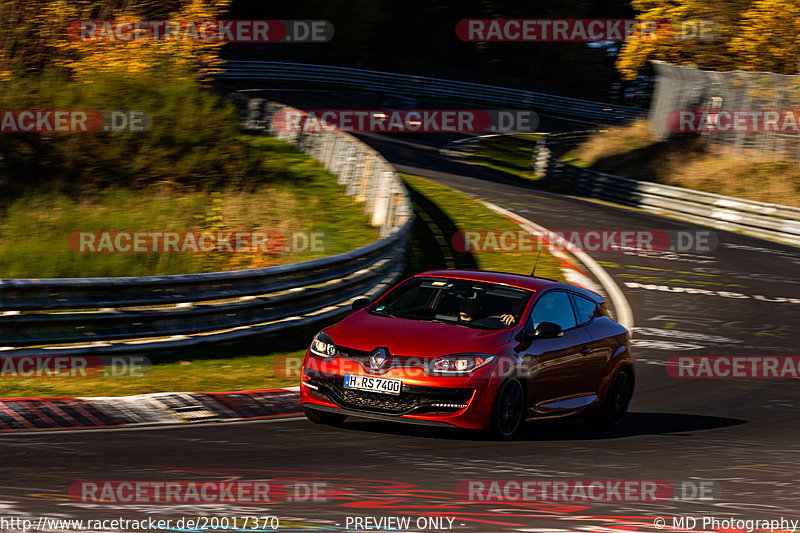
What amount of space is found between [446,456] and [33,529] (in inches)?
142

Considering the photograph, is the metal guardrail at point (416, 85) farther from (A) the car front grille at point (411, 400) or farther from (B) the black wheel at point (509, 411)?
(A) the car front grille at point (411, 400)

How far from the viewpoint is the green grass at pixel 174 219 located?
1762cm

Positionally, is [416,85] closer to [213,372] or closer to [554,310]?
[213,372]

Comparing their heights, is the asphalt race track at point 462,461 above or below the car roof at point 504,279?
below

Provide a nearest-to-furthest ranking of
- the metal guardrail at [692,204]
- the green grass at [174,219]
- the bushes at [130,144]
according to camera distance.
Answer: the green grass at [174,219], the bushes at [130,144], the metal guardrail at [692,204]

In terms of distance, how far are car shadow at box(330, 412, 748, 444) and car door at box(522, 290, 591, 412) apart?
1.16ft

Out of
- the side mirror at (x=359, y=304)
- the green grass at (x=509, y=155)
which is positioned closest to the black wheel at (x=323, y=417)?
the side mirror at (x=359, y=304)

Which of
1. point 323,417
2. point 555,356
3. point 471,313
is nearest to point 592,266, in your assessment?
point 555,356

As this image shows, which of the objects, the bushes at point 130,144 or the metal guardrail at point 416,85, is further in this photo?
the metal guardrail at point 416,85

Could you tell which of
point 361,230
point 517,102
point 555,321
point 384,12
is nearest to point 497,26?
point 384,12

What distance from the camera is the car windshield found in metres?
9.44

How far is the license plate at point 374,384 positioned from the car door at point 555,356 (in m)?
1.22

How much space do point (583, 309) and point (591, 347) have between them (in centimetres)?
47

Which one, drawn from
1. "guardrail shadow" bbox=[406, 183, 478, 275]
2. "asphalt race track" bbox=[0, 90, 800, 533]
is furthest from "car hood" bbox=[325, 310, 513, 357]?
"guardrail shadow" bbox=[406, 183, 478, 275]
